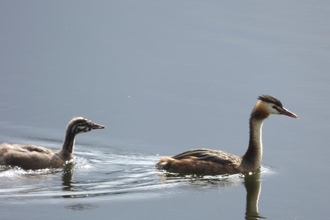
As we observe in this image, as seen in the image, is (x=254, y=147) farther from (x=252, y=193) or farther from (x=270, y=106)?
(x=252, y=193)

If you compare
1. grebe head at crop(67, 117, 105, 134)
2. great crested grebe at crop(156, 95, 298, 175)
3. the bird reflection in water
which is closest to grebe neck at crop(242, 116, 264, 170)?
great crested grebe at crop(156, 95, 298, 175)

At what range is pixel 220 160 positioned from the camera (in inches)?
592

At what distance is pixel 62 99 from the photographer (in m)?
18.1

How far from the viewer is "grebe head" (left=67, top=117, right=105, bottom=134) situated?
51.4 feet

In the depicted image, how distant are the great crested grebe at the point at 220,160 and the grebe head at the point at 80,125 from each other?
152cm

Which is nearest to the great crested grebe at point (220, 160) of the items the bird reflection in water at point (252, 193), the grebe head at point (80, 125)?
the bird reflection in water at point (252, 193)

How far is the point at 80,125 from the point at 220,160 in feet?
8.01

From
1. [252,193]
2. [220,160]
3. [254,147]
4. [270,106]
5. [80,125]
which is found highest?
[270,106]

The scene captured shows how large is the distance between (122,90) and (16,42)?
4174 mm

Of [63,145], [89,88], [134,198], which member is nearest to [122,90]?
[89,88]

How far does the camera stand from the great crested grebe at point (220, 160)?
587 inches

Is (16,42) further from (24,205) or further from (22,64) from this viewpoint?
(24,205)

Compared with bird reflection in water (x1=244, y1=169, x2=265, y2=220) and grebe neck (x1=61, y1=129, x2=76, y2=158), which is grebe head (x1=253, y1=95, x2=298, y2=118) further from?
grebe neck (x1=61, y1=129, x2=76, y2=158)

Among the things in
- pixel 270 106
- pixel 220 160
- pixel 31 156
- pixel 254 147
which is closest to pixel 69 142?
pixel 31 156
